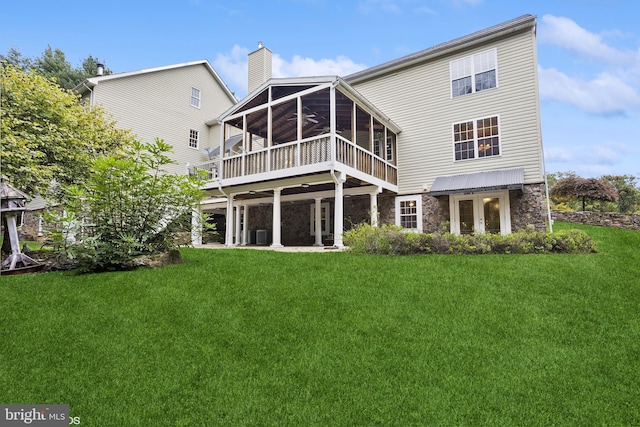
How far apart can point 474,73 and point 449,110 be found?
5.02 ft

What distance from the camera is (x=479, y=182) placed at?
11180 mm

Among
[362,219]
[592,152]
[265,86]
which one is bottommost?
[362,219]

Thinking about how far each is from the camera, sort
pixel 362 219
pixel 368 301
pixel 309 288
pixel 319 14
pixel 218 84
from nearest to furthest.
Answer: pixel 368 301 → pixel 309 288 → pixel 319 14 → pixel 362 219 → pixel 218 84

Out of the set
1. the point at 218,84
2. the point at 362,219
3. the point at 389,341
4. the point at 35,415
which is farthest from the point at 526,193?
the point at 218,84

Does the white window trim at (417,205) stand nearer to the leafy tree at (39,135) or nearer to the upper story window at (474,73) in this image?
the upper story window at (474,73)

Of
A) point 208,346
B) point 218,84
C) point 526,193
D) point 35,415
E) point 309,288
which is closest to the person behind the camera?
point 35,415

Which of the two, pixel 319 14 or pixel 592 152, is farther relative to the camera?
pixel 592 152

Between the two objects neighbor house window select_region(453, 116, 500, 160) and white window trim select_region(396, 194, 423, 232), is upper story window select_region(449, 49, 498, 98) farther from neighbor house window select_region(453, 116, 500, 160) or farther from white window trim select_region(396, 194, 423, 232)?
white window trim select_region(396, 194, 423, 232)

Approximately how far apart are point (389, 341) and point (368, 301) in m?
1.05

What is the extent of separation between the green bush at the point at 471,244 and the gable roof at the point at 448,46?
747cm

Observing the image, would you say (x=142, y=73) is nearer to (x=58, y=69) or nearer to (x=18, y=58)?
(x=58, y=69)

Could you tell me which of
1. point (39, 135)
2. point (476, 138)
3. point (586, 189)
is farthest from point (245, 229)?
point (586, 189)

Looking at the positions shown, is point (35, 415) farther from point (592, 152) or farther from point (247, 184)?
point (592, 152)

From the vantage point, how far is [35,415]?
2.66 meters
